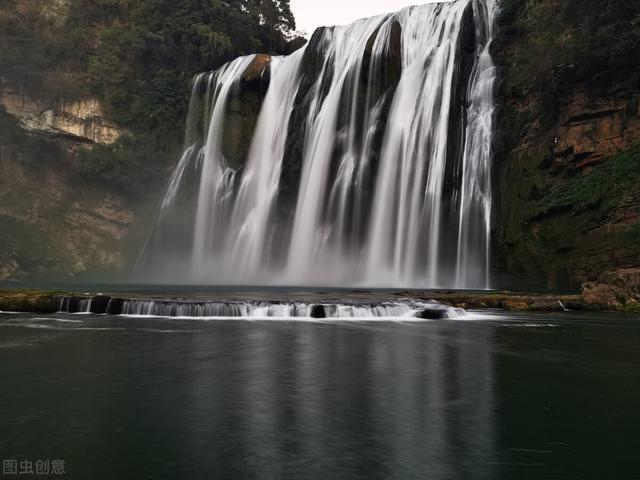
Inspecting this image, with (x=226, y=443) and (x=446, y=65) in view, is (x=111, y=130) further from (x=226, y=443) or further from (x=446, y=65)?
(x=226, y=443)

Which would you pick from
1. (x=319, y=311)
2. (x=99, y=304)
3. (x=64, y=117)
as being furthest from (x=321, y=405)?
(x=64, y=117)

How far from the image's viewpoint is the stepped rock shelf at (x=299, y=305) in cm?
1470

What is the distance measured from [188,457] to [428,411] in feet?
8.62

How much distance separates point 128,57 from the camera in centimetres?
4591

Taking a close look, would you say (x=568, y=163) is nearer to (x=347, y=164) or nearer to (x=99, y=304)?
(x=347, y=164)

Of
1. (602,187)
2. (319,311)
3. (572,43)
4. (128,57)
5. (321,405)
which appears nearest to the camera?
(321,405)

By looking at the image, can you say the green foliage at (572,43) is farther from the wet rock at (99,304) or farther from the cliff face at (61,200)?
the cliff face at (61,200)

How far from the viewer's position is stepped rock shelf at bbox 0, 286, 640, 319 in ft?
48.2

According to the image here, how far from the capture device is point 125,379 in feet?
23.6

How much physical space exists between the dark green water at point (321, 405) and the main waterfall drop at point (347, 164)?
1654cm

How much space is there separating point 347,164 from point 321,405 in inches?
1050

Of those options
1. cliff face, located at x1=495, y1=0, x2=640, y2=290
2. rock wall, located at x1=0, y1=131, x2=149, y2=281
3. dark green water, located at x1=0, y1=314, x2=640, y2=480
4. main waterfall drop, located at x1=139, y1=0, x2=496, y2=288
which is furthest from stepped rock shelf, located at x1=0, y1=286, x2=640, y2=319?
rock wall, located at x1=0, y1=131, x2=149, y2=281

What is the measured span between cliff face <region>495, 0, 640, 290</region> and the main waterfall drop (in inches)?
64.6

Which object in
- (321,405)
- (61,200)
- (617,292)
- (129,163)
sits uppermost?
(129,163)
